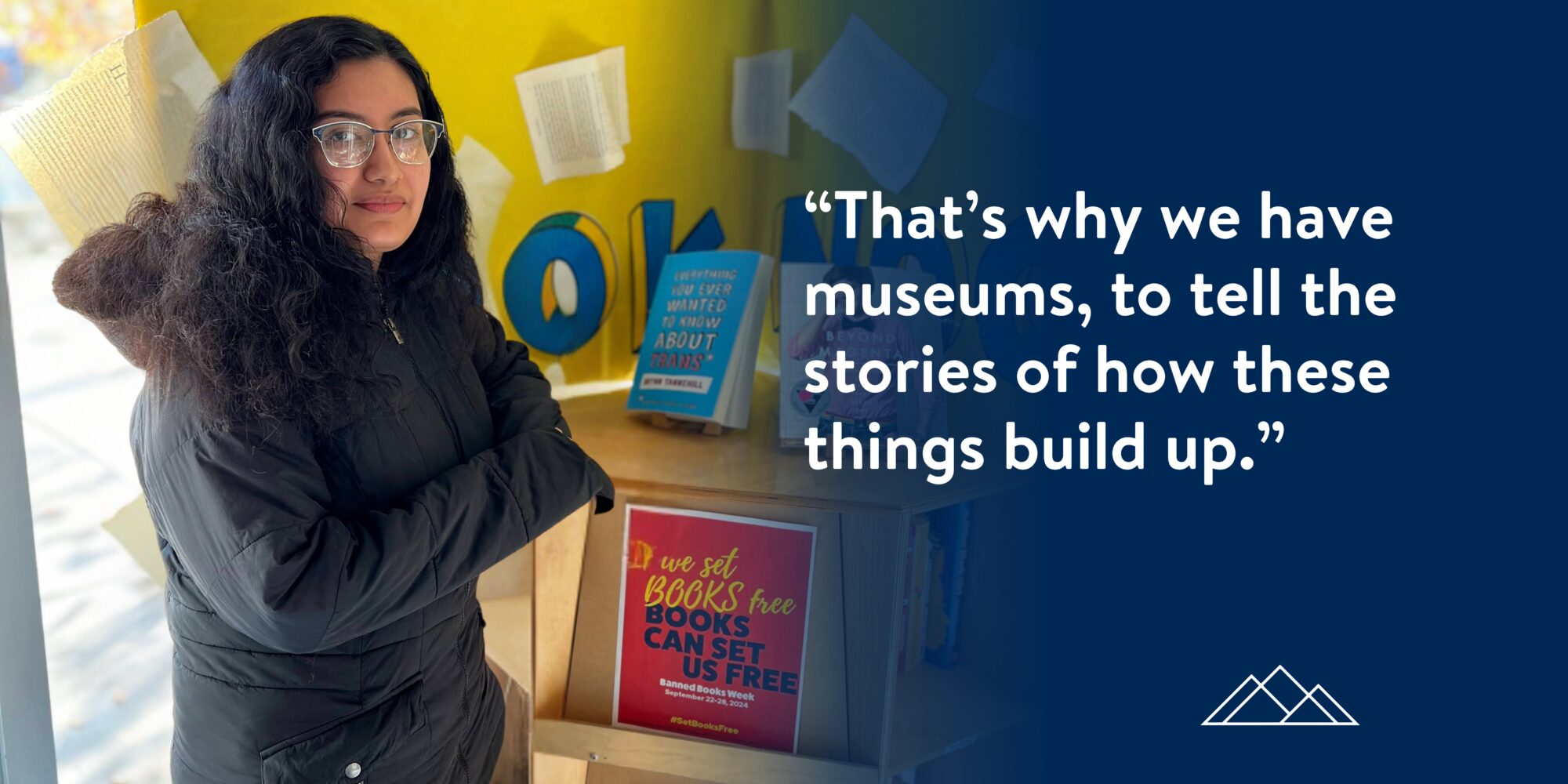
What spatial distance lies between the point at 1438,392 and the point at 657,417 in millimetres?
1146

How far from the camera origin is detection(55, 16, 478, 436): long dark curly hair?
0.99m

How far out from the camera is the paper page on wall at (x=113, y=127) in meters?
1.44

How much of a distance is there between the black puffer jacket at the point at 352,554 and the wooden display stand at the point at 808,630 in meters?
0.22

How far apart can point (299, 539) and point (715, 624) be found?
2.23 feet

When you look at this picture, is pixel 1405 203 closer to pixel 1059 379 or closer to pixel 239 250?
pixel 1059 379

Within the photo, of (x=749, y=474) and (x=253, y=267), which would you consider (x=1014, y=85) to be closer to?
(x=749, y=474)

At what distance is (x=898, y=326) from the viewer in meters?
1.62

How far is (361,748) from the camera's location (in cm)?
111

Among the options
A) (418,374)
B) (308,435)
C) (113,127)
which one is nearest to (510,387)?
(418,374)

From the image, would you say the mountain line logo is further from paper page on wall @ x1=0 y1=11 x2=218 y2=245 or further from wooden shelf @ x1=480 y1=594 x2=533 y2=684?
paper page on wall @ x1=0 y1=11 x2=218 y2=245

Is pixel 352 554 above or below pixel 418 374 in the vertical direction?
below

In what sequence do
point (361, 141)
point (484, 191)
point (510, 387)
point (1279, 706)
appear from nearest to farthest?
point (361, 141) → point (510, 387) → point (1279, 706) → point (484, 191)

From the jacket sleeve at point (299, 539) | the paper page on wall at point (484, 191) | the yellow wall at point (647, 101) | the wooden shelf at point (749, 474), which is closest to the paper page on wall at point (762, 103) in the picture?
the yellow wall at point (647, 101)

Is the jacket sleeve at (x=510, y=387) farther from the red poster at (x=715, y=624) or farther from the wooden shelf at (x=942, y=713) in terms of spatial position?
the wooden shelf at (x=942, y=713)
